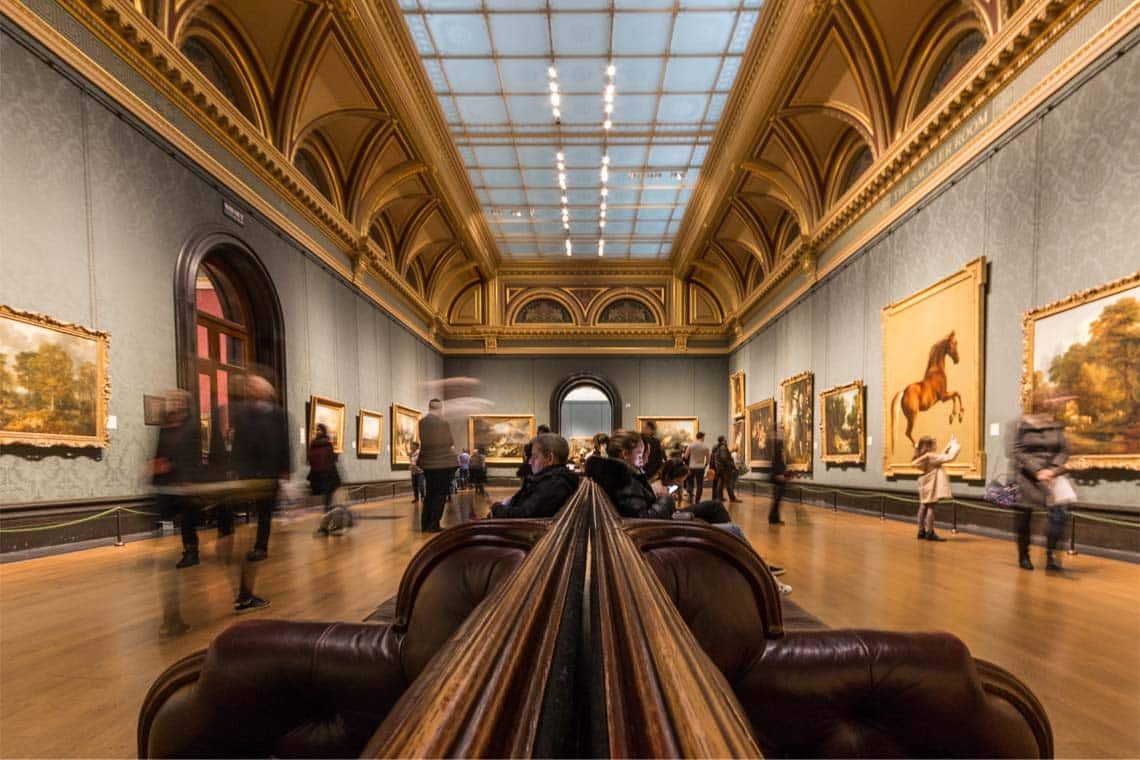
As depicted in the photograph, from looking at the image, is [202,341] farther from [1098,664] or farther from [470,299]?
[470,299]

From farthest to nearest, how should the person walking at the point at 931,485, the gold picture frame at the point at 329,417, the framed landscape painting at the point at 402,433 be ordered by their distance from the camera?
the framed landscape painting at the point at 402,433, the gold picture frame at the point at 329,417, the person walking at the point at 931,485

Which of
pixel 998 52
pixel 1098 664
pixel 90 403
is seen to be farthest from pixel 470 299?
pixel 1098 664

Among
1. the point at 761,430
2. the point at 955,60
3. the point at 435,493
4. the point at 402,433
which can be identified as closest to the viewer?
the point at 435,493

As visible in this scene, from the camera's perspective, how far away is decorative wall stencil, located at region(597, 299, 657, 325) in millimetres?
21391

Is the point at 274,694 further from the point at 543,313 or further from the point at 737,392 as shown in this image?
the point at 543,313

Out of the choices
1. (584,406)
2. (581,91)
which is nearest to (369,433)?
(581,91)

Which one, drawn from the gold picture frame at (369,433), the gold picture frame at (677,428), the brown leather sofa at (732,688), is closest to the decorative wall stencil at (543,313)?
the gold picture frame at (677,428)

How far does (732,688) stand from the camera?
1.19 metres

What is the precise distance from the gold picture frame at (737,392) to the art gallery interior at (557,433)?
250cm

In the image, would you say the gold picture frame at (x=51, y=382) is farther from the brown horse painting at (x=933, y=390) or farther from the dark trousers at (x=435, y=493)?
the brown horse painting at (x=933, y=390)

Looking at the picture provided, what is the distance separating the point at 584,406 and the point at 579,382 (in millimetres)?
4944

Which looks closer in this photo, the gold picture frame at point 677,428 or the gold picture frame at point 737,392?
the gold picture frame at point 737,392

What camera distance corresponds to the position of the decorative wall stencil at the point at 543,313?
21.4 m

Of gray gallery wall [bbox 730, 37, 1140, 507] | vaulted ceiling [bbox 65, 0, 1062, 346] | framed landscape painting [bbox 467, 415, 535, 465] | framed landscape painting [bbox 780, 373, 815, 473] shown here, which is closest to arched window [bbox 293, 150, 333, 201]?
vaulted ceiling [bbox 65, 0, 1062, 346]
